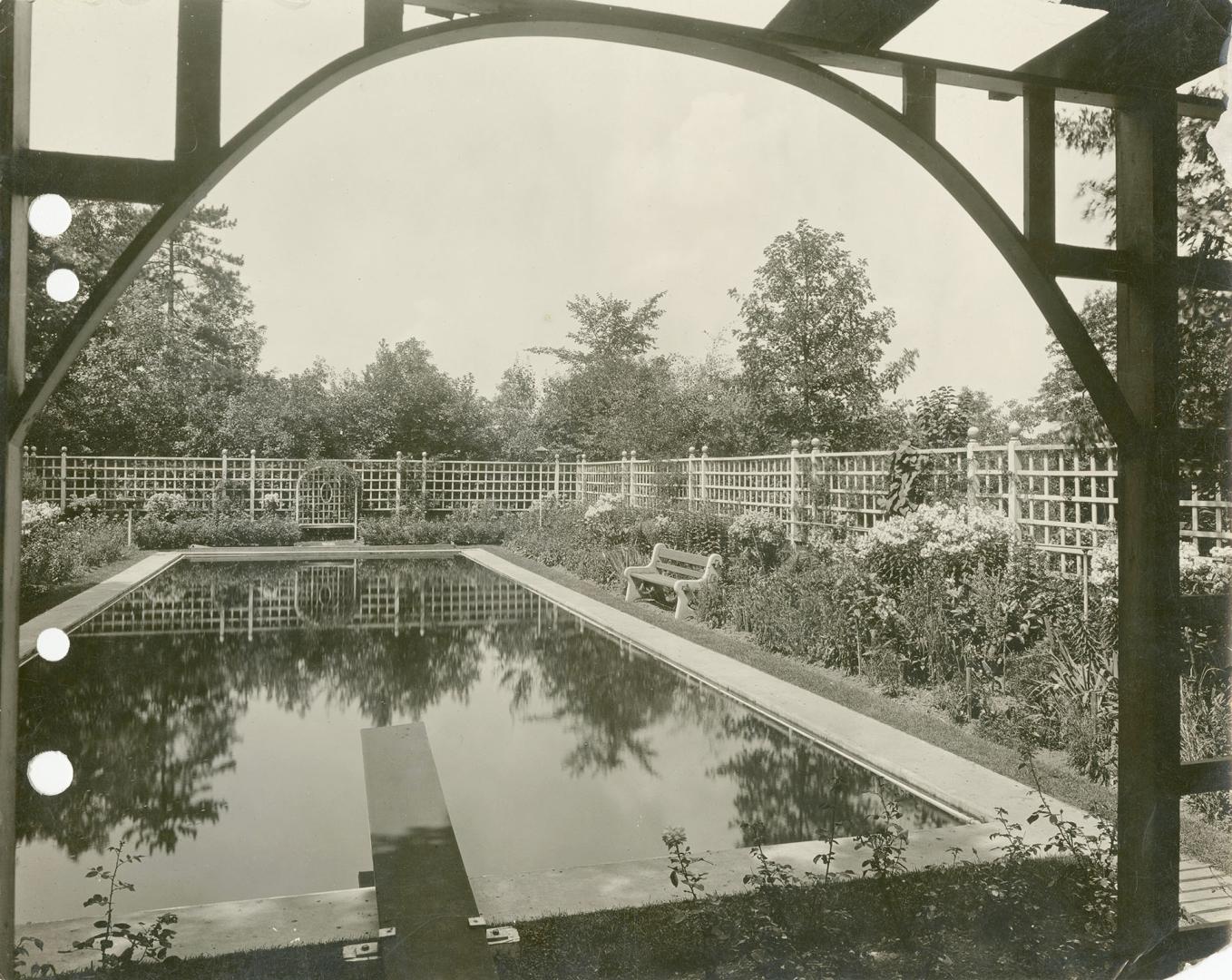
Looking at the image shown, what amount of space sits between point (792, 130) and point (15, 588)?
41.4 feet

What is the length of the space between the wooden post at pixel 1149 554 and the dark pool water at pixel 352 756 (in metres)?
0.85

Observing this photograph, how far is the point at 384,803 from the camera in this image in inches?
124

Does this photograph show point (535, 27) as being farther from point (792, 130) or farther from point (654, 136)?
point (654, 136)

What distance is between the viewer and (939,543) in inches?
249

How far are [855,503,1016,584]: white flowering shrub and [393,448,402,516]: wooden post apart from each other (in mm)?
14637

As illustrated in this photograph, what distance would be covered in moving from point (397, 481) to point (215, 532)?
13.7 feet

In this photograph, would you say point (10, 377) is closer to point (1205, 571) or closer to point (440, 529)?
point (1205, 571)

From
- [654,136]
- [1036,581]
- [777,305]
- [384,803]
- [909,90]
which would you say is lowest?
[384,803]

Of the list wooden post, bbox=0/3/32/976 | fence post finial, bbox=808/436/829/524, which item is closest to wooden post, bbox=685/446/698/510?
fence post finial, bbox=808/436/829/524

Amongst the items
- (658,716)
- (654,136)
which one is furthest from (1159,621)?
(654,136)

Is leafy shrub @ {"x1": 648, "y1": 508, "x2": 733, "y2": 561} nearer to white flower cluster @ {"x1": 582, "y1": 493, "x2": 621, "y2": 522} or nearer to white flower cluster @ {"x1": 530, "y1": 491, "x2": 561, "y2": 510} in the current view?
white flower cluster @ {"x1": 582, "y1": 493, "x2": 621, "y2": 522}

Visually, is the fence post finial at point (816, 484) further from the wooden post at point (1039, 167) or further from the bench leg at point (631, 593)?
the wooden post at point (1039, 167)

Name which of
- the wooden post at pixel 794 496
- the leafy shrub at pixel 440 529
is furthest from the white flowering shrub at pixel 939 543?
the leafy shrub at pixel 440 529

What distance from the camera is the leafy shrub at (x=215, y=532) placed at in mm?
16578
